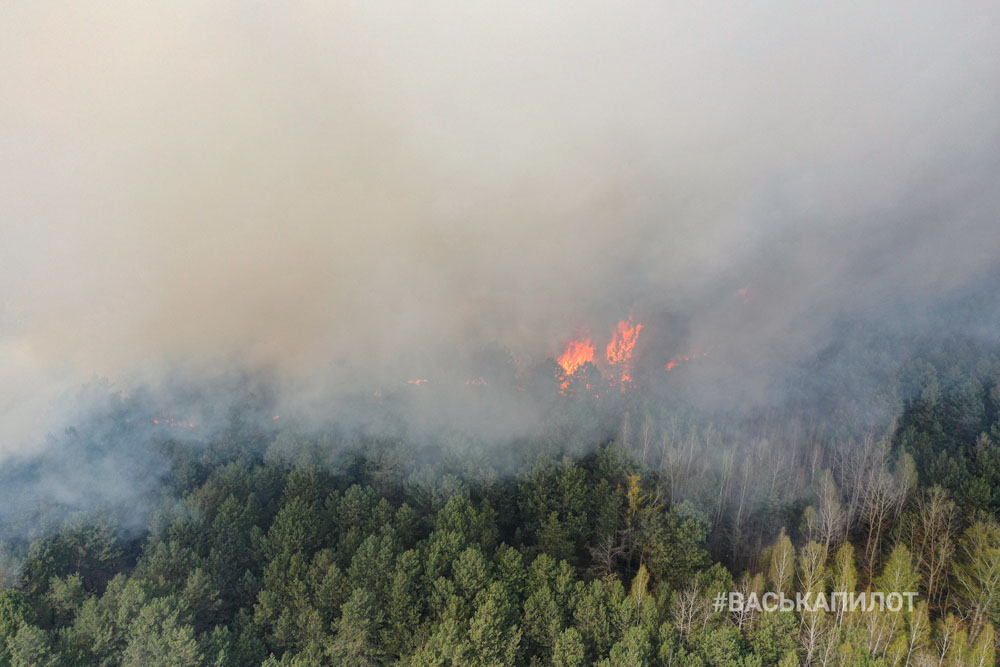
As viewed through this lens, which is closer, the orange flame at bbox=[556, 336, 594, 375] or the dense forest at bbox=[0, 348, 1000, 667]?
the dense forest at bbox=[0, 348, 1000, 667]

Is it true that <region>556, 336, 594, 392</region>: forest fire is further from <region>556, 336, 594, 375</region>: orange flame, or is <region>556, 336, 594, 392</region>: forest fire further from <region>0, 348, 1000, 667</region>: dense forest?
<region>0, 348, 1000, 667</region>: dense forest

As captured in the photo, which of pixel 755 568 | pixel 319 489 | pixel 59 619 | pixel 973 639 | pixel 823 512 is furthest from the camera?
pixel 319 489

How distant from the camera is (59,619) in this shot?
39312mm

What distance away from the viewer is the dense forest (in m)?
36.0

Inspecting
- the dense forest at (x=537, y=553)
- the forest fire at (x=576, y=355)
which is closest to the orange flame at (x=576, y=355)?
the forest fire at (x=576, y=355)

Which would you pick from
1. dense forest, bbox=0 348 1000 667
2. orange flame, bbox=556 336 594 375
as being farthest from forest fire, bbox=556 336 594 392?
dense forest, bbox=0 348 1000 667

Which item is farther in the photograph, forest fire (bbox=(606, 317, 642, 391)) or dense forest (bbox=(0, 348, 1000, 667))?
forest fire (bbox=(606, 317, 642, 391))

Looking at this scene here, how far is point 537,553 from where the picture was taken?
160ft

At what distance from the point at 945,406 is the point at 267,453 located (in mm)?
79180

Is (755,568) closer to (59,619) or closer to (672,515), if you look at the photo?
(672,515)

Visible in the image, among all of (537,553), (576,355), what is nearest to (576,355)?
(576,355)

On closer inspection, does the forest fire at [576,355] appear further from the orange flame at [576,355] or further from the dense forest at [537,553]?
the dense forest at [537,553]

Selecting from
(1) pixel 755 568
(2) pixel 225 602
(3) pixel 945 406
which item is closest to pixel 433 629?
(2) pixel 225 602

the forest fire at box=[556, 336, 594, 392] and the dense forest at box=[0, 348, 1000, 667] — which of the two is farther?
the forest fire at box=[556, 336, 594, 392]
